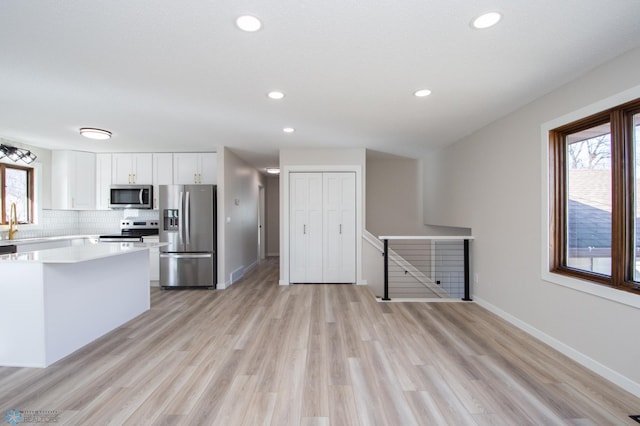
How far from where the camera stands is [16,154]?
4391 mm

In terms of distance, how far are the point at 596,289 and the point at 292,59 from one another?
2934 mm

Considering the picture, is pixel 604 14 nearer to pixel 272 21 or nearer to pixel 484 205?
pixel 272 21

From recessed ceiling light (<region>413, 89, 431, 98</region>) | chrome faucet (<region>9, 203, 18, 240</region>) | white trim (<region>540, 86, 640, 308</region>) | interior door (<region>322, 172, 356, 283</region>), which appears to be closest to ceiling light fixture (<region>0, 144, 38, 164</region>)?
chrome faucet (<region>9, 203, 18, 240</region>)

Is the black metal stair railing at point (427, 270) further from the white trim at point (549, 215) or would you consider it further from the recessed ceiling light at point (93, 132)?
the recessed ceiling light at point (93, 132)

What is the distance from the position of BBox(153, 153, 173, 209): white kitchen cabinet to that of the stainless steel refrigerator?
0.46 meters

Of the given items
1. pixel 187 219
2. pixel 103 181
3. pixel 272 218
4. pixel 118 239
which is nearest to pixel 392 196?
pixel 272 218

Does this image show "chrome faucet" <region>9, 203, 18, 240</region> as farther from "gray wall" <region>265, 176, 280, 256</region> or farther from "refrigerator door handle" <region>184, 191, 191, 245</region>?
"gray wall" <region>265, 176, 280, 256</region>

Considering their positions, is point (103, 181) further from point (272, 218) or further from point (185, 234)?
point (272, 218)

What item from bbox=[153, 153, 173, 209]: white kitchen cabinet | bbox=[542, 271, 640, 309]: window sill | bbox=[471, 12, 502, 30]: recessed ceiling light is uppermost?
bbox=[471, 12, 502, 30]: recessed ceiling light

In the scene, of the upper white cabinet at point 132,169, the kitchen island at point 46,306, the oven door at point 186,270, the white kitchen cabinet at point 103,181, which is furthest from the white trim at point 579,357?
the white kitchen cabinet at point 103,181

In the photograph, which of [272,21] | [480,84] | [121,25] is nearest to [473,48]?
[480,84]

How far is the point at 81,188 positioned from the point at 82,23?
4410 mm

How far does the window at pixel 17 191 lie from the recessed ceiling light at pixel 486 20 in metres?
6.30

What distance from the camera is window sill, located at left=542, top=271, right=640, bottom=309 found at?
1.98 meters
